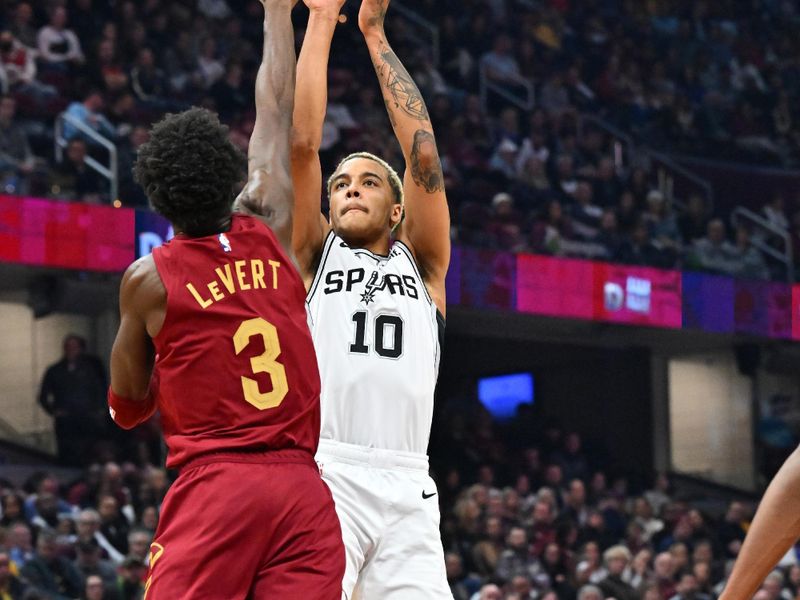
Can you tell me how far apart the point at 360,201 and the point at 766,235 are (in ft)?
49.7

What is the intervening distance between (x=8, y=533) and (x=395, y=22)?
32.7ft

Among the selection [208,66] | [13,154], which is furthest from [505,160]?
[13,154]

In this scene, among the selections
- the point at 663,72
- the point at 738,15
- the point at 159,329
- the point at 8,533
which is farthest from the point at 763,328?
the point at 159,329

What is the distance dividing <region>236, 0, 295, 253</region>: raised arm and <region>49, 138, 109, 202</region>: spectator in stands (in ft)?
30.9

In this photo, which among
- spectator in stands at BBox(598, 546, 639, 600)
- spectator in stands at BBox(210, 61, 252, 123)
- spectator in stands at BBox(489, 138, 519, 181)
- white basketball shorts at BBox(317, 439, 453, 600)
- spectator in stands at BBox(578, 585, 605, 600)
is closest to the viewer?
white basketball shorts at BBox(317, 439, 453, 600)

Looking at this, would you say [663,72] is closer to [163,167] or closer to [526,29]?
[526,29]

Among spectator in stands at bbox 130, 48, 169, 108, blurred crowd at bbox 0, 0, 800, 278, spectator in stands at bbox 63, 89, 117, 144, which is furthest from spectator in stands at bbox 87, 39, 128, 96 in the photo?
spectator in stands at bbox 63, 89, 117, 144

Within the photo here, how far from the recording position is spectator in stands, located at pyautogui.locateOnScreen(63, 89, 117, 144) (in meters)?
13.9

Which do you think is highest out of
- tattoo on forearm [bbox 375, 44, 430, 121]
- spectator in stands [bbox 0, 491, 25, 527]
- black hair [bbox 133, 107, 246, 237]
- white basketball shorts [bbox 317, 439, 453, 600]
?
tattoo on forearm [bbox 375, 44, 430, 121]

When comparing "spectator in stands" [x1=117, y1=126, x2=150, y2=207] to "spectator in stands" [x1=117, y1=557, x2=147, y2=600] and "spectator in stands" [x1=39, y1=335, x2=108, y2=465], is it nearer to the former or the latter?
"spectator in stands" [x1=39, y1=335, x2=108, y2=465]

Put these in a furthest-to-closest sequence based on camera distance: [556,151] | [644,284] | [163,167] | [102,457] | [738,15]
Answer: [738,15], [556,151], [644,284], [102,457], [163,167]

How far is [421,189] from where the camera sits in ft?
17.9

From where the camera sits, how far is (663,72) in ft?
69.9

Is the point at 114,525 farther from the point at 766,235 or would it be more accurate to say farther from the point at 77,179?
the point at 766,235
